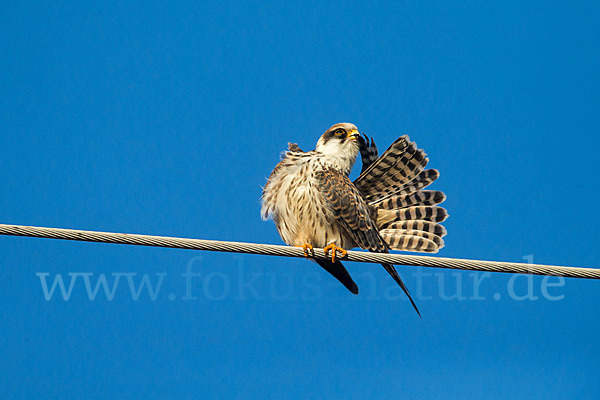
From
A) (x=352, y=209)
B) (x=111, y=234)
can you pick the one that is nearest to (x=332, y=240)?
(x=352, y=209)

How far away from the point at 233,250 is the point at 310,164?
220cm

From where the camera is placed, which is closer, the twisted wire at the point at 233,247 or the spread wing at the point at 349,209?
the twisted wire at the point at 233,247

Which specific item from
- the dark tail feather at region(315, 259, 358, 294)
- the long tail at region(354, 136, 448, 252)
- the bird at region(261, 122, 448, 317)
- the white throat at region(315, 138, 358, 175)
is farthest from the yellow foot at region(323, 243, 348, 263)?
A: the long tail at region(354, 136, 448, 252)

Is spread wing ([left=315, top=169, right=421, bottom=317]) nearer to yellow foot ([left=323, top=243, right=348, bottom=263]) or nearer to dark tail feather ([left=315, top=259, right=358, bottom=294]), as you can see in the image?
dark tail feather ([left=315, top=259, right=358, bottom=294])

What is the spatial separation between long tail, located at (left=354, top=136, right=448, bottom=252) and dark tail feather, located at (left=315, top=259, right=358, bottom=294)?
2.18 ft

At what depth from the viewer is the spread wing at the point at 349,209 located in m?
6.10

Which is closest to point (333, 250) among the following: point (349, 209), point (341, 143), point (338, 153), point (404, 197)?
point (349, 209)

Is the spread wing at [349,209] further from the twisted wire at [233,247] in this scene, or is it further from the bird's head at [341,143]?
the twisted wire at [233,247]

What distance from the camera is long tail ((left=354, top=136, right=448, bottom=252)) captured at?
6.65m

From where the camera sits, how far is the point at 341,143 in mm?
6539

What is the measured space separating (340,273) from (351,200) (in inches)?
28.0

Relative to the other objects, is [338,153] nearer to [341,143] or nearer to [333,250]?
[341,143]

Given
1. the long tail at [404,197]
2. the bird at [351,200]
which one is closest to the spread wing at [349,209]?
the bird at [351,200]

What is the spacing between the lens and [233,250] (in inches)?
167
